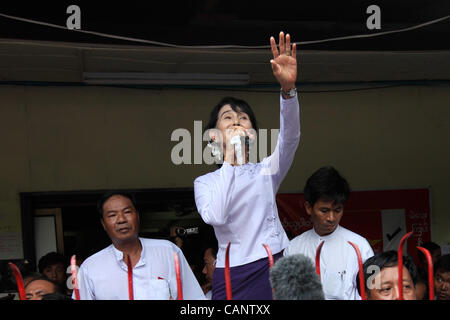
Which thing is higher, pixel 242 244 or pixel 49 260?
pixel 242 244

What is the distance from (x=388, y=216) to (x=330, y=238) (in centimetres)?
299

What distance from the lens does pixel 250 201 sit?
192 centimetres

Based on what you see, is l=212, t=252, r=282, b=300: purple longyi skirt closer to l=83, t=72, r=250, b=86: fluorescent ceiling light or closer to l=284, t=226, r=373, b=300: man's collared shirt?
l=284, t=226, r=373, b=300: man's collared shirt

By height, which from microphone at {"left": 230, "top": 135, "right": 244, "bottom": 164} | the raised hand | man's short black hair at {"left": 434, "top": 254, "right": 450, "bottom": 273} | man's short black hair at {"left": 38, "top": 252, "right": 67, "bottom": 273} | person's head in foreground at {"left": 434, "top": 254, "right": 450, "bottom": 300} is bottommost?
person's head in foreground at {"left": 434, "top": 254, "right": 450, "bottom": 300}

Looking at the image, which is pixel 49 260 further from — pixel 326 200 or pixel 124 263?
pixel 326 200

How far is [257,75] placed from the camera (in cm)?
484

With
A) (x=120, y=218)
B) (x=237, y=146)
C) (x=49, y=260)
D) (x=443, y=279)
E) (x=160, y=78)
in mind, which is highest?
(x=160, y=78)

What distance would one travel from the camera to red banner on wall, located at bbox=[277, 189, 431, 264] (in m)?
5.31

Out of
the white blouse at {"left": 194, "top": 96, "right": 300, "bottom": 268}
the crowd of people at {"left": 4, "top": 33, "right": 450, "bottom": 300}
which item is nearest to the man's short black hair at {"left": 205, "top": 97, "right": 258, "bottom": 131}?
the crowd of people at {"left": 4, "top": 33, "right": 450, "bottom": 300}

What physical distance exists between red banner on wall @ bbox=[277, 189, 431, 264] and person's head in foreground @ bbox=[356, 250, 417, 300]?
3.27m

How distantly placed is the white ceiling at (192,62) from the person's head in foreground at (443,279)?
158 cm

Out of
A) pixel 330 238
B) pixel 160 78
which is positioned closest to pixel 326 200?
pixel 330 238

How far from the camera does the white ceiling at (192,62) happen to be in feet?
12.4

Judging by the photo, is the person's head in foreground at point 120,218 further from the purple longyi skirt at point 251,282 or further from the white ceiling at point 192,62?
the white ceiling at point 192,62
